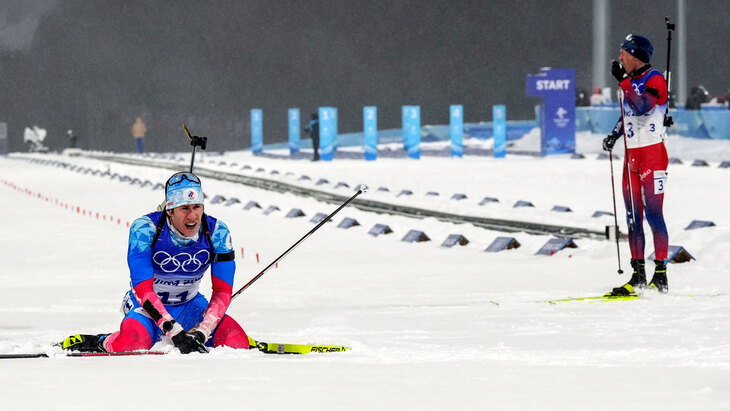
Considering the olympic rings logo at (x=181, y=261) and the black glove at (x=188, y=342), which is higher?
the olympic rings logo at (x=181, y=261)

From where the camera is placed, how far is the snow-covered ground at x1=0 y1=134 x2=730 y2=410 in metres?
4.33

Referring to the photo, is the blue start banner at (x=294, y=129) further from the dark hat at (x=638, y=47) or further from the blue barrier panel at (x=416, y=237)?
the dark hat at (x=638, y=47)

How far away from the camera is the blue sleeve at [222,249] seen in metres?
5.96

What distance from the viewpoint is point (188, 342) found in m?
5.64

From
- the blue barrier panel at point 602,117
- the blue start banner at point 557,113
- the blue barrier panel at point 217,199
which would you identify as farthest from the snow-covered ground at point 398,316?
the blue barrier panel at point 602,117

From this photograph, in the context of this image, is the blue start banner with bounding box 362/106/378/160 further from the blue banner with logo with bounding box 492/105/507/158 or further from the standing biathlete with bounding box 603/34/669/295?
the standing biathlete with bounding box 603/34/669/295

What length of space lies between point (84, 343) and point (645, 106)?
4.24m

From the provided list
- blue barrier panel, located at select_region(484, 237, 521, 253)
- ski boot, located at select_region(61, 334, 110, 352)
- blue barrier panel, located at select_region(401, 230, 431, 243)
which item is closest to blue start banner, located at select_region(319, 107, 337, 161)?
blue barrier panel, located at select_region(401, 230, 431, 243)

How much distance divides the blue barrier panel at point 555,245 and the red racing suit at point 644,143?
382 cm

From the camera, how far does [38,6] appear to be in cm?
5384

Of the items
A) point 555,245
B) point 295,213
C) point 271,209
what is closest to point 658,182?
point 555,245

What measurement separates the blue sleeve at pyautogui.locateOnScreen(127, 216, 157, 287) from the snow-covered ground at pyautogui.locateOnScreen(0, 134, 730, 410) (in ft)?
1.54

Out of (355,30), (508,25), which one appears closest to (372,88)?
(355,30)

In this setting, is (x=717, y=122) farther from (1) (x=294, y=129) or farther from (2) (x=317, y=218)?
(2) (x=317, y=218)
